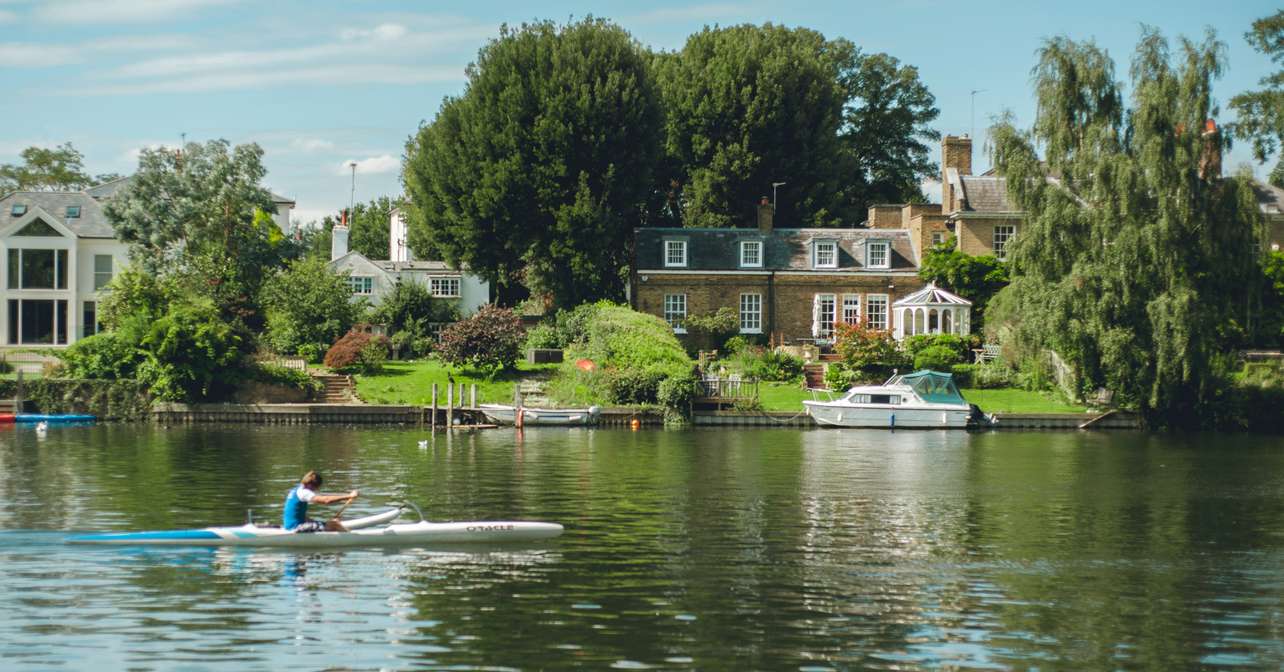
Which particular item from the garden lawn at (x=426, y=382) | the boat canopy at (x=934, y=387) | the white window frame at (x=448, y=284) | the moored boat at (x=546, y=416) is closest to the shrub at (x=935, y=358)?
the boat canopy at (x=934, y=387)

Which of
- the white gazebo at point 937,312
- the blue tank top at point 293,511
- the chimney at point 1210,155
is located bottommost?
the blue tank top at point 293,511

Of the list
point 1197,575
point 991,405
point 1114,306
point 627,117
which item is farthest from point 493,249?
point 1197,575

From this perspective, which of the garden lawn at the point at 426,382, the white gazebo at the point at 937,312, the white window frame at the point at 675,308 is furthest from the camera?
the white window frame at the point at 675,308

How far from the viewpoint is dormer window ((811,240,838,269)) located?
66562 mm

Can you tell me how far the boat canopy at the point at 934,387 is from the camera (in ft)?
176

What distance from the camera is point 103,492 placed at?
98.2 ft

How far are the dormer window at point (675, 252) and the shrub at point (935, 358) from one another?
13.5 metres

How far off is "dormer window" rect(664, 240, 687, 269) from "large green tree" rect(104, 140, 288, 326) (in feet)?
65.0

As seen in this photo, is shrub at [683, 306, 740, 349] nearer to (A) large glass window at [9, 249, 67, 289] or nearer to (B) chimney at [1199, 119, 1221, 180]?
(B) chimney at [1199, 119, 1221, 180]

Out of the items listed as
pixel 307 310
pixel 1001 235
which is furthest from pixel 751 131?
pixel 307 310

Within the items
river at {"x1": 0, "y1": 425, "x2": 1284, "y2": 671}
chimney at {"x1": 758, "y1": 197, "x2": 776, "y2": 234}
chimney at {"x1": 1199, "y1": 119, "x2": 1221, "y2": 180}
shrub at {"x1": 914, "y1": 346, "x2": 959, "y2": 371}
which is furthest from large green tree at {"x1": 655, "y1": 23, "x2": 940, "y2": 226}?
river at {"x1": 0, "y1": 425, "x2": 1284, "y2": 671}

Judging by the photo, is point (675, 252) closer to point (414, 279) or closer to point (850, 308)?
point (850, 308)

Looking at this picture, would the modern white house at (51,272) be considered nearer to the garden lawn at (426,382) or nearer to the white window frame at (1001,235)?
the garden lawn at (426,382)

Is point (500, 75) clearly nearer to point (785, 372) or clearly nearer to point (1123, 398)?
point (785, 372)
